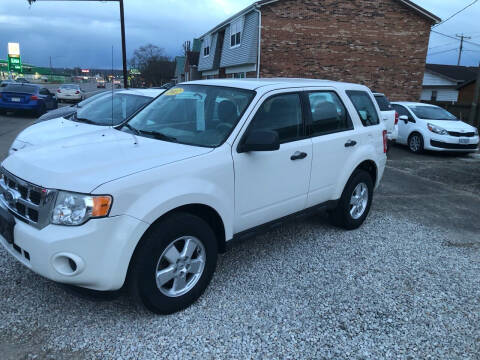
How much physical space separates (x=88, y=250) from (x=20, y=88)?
56.9 ft

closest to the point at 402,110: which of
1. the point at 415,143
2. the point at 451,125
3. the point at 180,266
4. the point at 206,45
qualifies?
the point at 415,143

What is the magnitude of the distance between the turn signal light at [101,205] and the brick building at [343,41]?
17.7m

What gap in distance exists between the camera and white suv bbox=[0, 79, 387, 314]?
2586mm

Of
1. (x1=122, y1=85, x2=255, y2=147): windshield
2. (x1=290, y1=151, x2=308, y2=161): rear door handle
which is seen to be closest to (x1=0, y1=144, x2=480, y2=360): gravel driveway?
(x1=290, y1=151, x2=308, y2=161): rear door handle

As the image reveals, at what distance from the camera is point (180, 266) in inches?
121

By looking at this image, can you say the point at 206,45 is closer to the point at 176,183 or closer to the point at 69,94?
the point at 69,94

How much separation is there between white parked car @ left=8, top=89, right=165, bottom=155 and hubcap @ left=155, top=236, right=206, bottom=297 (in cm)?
323

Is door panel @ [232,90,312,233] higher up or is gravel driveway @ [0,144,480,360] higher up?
door panel @ [232,90,312,233]

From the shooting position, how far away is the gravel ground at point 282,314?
275cm

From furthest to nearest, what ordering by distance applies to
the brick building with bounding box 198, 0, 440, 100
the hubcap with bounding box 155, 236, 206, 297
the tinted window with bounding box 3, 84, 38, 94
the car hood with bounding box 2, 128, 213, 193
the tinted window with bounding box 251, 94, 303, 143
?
1. the brick building with bounding box 198, 0, 440, 100
2. the tinted window with bounding box 3, 84, 38, 94
3. the tinted window with bounding box 251, 94, 303, 143
4. the hubcap with bounding box 155, 236, 206, 297
5. the car hood with bounding box 2, 128, 213, 193

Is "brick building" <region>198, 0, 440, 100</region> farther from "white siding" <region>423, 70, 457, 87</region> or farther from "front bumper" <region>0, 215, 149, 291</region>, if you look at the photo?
"white siding" <region>423, 70, 457, 87</region>

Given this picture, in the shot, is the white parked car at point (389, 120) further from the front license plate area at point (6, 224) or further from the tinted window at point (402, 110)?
the front license plate area at point (6, 224)

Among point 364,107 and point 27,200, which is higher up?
point 364,107

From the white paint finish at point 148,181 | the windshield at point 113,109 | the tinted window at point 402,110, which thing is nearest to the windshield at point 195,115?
the white paint finish at point 148,181
